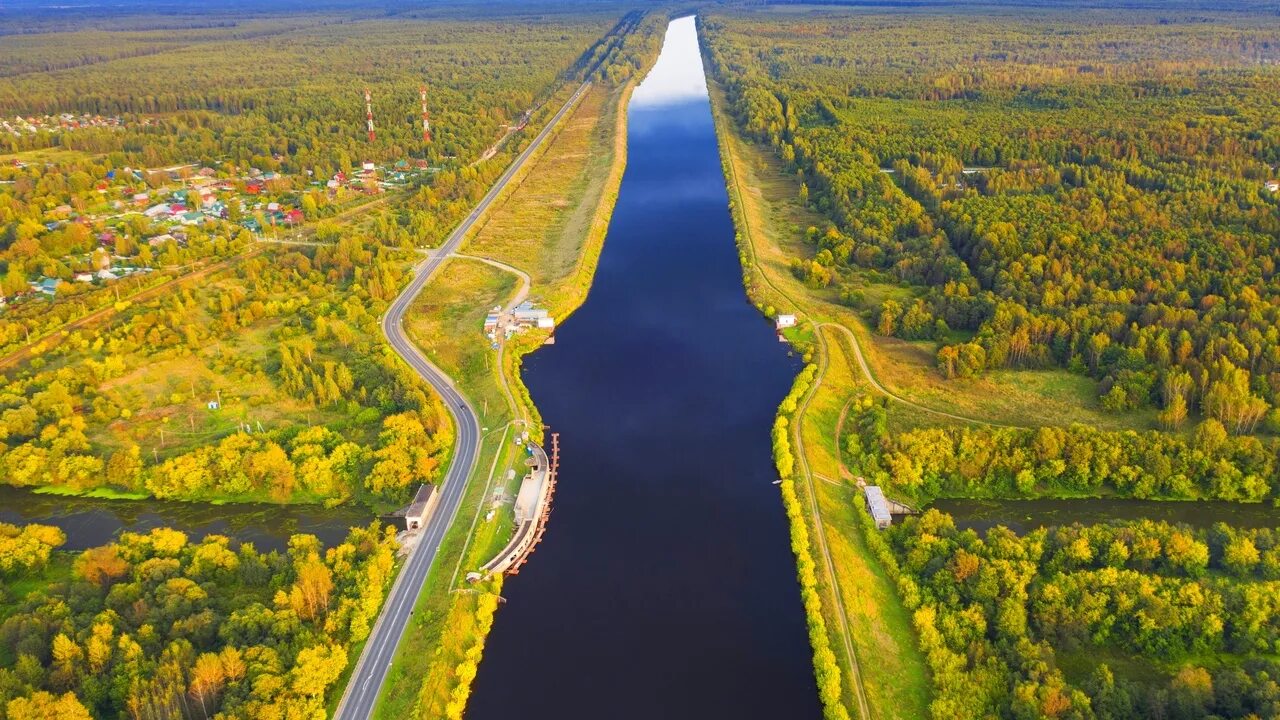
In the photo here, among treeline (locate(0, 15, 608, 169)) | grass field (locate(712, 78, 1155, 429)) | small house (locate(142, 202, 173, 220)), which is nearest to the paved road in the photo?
grass field (locate(712, 78, 1155, 429))

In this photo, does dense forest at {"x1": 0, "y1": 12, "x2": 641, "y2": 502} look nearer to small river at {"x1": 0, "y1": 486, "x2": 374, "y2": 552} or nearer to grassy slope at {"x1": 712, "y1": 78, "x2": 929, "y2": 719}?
small river at {"x1": 0, "y1": 486, "x2": 374, "y2": 552}

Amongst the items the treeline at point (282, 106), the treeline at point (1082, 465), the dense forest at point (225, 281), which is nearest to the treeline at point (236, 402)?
the dense forest at point (225, 281)

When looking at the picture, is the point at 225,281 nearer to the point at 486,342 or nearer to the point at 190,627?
the point at 486,342

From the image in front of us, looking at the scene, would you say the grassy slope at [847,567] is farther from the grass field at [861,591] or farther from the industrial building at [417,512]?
the industrial building at [417,512]

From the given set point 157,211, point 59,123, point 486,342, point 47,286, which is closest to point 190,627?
point 486,342

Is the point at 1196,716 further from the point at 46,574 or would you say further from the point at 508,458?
the point at 46,574

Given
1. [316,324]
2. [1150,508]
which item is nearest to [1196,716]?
[1150,508]
